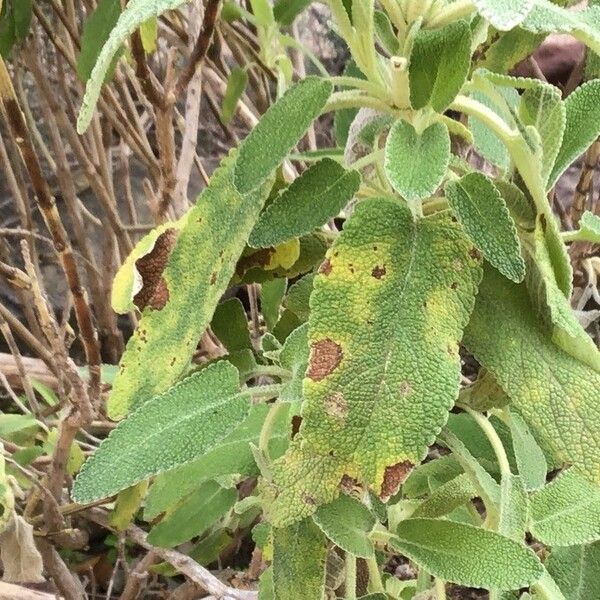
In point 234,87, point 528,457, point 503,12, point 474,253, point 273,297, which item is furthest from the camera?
point 234,87

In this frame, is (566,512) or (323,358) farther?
(566,512)

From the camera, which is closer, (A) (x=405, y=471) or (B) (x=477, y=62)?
(A) (x=405, y=471)

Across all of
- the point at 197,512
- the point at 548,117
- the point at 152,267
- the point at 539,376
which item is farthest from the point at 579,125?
the point at 197,512

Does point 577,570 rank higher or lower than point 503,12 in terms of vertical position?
lower

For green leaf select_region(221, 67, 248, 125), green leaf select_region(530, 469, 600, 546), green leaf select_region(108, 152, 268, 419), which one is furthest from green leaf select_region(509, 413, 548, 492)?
green leaf select_region(221, 67, 248, 125)

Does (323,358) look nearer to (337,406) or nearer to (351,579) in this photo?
(337,406)

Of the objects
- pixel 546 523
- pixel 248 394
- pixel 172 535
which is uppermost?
pixel 248 394

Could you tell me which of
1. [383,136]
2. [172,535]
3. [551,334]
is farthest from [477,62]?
[172,535]

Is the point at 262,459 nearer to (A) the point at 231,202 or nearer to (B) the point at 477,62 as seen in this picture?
(A) the point at 231,202
